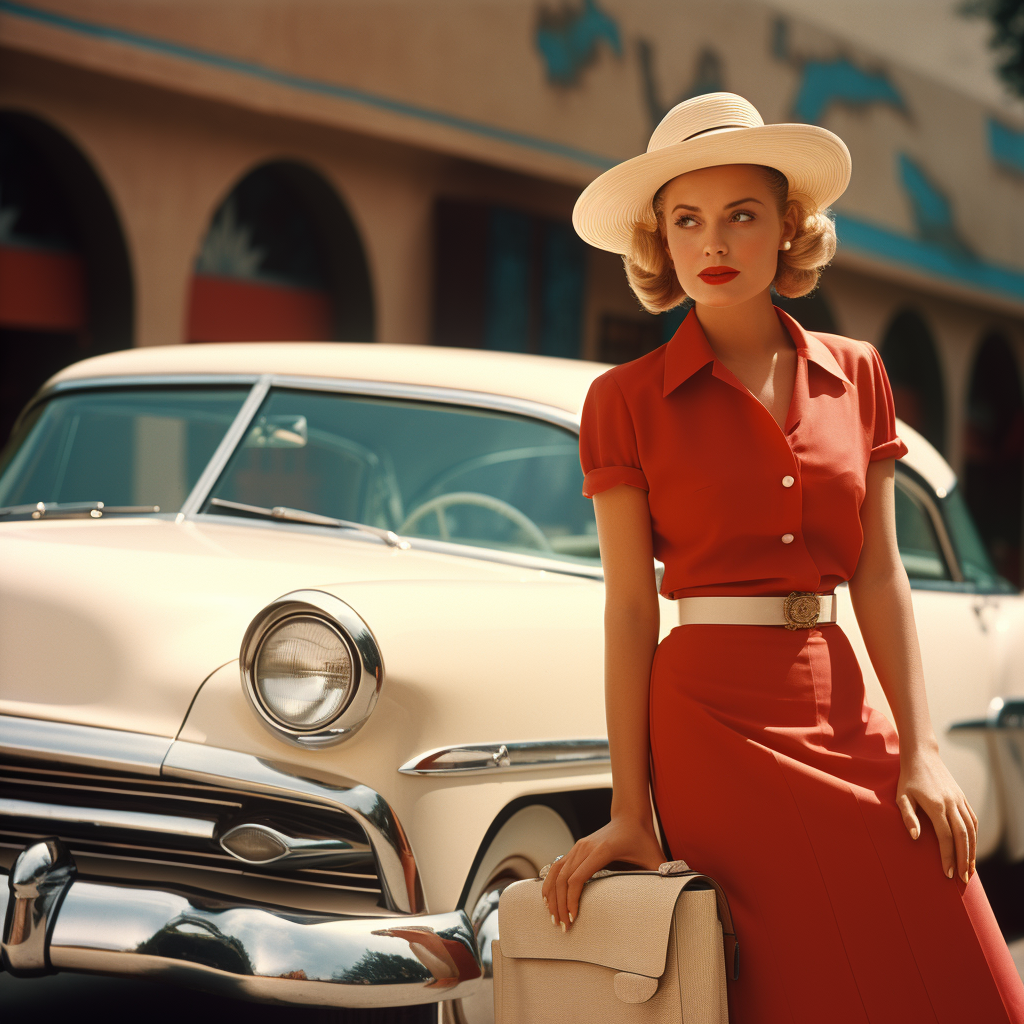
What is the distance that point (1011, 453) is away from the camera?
60.3ft

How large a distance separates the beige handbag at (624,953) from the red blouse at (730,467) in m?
0.40

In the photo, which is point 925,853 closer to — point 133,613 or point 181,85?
point 133,613

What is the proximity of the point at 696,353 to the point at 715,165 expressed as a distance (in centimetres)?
26

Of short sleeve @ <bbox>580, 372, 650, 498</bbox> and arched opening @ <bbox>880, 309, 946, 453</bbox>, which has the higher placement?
arched opening @ <bbox>880, 309, 946, 453</bbox>

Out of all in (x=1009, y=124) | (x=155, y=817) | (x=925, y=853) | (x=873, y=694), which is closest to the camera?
(x=925, y=853)

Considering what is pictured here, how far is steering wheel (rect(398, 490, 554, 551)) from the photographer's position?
11.2ft

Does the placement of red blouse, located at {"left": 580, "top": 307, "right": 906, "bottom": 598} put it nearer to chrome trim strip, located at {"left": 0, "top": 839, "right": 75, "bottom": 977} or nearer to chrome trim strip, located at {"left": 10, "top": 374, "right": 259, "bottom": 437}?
chrome trim strip, located at {"left": 0, "top": 839, "right": 75, "bottom": 977}

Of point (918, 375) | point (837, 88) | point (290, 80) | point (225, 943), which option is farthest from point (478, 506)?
point (918, 375)

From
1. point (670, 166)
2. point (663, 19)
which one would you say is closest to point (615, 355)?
point (663, 19)

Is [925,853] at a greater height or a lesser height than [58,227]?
lesser

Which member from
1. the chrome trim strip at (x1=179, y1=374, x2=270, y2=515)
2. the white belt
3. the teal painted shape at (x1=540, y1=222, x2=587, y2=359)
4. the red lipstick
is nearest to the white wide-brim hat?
the red lipstick

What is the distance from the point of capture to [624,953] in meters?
1.76

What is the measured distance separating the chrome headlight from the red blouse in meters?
0.69

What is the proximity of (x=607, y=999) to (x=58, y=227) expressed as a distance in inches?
311
